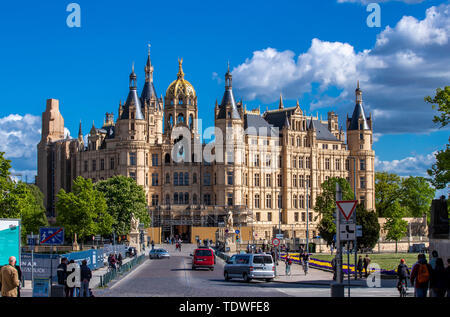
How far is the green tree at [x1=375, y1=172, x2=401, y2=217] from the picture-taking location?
141125 millimetres

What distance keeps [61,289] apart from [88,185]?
64.6m

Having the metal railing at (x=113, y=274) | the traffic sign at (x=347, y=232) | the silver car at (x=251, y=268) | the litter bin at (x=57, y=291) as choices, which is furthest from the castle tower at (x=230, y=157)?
the traffic sign at (x=347, y=232)

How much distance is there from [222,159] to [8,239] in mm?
91578

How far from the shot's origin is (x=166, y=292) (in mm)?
31969

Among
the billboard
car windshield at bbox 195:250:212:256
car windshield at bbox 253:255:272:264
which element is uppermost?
the billboard

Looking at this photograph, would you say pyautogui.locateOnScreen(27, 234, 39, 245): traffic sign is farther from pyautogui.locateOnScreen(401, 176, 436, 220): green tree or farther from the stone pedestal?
pyautogui.locateOnScreen(401, 176, 436, 220): green tree

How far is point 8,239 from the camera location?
100 feet

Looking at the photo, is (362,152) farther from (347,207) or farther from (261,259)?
(347,207)

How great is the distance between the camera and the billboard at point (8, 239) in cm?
3047

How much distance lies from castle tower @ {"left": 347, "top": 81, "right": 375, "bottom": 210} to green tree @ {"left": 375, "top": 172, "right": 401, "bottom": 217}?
6714 mm

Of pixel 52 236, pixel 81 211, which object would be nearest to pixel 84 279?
pixel 52 236

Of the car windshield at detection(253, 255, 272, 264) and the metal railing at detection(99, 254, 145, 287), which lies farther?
the car windshield at detection(253, 255, 272, 264)

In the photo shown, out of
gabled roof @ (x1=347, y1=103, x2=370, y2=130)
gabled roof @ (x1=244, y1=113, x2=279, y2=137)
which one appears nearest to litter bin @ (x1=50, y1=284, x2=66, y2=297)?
gabled roof @ (x1=244, y1=113, x2=279, y2=137)

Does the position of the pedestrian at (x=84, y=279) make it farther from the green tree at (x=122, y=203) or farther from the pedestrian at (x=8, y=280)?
the green tree at (x=122, y=203)
